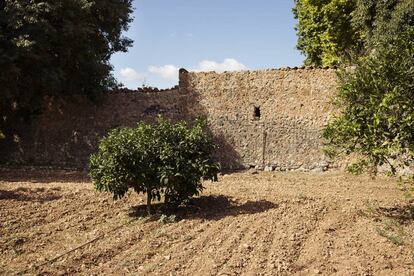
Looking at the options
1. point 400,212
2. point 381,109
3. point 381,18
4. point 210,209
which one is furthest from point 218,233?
point 381,18

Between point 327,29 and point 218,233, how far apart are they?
1908 cm

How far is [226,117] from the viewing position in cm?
1594

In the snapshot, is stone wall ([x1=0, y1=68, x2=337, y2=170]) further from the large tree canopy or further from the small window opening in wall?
the large tree canopy

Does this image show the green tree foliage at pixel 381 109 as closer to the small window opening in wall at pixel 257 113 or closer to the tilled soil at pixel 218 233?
the tilled soil at pixel 218 233

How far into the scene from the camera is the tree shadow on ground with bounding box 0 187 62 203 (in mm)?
10133

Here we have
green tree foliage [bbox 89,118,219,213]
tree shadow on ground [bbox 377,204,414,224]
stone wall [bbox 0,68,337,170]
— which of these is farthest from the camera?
stone wall [bbox 0,68,337,170]

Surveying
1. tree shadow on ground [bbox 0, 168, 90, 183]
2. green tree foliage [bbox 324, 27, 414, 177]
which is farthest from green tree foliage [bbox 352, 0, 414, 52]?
tree shadow on ground [bbox 0, 168, 90, 183]

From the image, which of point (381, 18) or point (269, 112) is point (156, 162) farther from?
point (381, 18)

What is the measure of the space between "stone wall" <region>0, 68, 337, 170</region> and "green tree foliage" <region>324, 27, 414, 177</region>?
653 cm

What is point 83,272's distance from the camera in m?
6.07

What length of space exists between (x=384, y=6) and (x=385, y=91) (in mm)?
10328

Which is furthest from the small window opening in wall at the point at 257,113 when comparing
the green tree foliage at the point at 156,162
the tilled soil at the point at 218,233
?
the green tree foliage at the point at 156,162

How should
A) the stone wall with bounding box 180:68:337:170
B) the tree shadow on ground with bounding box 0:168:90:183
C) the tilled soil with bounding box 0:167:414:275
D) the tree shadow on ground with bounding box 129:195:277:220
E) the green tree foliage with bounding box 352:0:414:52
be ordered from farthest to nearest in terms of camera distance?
the green tree foliage with bounding box 352:0:414:52 < the stone wall with bounding box 180:68:337:170 < the tree shadow on ground with bounding box 0:168:90:183 < the tree shadow on ground with bounding box 129:195:277:220 < the tilled soil with bounding box 0:167:414:275

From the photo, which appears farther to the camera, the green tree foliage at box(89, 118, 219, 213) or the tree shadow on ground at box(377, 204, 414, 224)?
the green tree foliage at box(89, 118, 219, 213)
